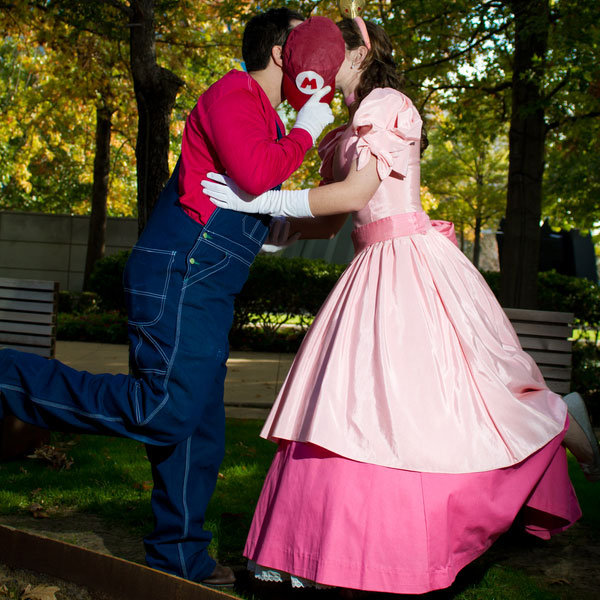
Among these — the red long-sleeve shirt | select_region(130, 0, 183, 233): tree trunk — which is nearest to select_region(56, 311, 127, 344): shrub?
select_region(130, 0, 183, 233): tree trunk

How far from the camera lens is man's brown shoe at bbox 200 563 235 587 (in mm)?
2530

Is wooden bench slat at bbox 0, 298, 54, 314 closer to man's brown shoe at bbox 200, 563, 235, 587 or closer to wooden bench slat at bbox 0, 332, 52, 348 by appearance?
wooden bench slat at bbox 0, 332, 52, 348

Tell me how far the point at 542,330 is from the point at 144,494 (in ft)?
7.53

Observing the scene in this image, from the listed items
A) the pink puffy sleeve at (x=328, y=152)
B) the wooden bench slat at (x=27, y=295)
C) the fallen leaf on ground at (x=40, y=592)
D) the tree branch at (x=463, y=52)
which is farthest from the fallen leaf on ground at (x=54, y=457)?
the tree branch at (x=463, y=52)

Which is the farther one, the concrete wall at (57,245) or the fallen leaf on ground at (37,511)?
the concrete wall at (57,245)

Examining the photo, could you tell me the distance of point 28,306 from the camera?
4.66 m

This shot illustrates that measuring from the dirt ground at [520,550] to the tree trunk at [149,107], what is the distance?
2.47 metres

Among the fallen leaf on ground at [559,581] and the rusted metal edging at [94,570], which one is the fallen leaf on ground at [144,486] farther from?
the fallen leaf on ground at [559,581]

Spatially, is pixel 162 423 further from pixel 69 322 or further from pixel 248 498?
pixel 69 322

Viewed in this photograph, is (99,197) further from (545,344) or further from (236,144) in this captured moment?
(236,144)

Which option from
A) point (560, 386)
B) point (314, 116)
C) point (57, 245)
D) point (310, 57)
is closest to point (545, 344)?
point (560, 386)

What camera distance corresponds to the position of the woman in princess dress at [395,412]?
2.20m

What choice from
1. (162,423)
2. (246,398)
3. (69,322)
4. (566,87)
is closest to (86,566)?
(162,423)

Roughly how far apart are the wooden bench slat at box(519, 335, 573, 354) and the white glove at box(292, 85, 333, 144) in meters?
2.11
